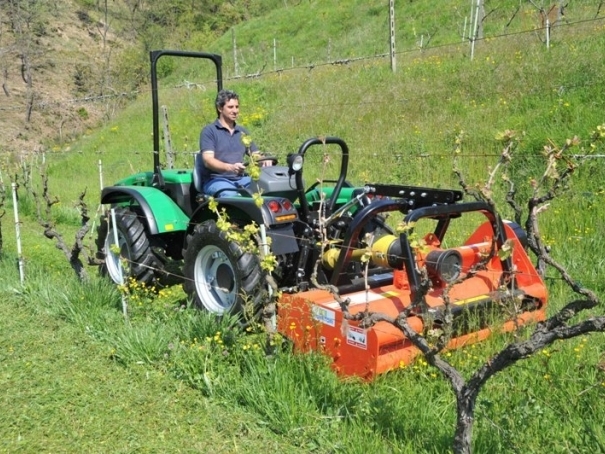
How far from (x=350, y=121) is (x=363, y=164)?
1.95 m

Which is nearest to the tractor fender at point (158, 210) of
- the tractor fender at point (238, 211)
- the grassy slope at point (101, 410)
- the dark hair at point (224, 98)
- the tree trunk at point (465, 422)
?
the tractor fender at point (238, 211)

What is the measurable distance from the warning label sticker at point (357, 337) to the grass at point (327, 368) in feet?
0.69

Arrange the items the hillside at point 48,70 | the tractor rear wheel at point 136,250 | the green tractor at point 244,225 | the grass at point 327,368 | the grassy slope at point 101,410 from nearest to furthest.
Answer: the grass at point 327,368
the grassy slope at point 101,410
the green tractor at point 244,225
the tractor rear wheel at point 136,250
the hillside at point 48,70

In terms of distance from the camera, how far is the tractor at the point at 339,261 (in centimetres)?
343

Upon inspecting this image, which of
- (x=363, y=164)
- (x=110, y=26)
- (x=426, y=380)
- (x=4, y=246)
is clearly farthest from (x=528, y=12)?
(x=110, y=26)

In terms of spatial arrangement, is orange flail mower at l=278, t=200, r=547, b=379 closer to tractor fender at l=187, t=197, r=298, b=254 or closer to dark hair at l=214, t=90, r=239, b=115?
tractor fender at l=187, t=197, r=298, b=254

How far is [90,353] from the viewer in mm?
4238

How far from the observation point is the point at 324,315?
3582 mm

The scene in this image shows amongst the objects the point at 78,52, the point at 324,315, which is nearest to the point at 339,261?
the point at 324,315

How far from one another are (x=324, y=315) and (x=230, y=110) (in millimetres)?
2329

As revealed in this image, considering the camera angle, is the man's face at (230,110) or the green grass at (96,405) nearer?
the green grass at (96,405)

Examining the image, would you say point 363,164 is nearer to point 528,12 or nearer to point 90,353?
point 90,353

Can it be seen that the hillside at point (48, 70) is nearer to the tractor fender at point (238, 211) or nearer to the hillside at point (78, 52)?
the hillside at point (78, 52)

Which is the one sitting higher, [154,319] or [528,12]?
[528,12]
